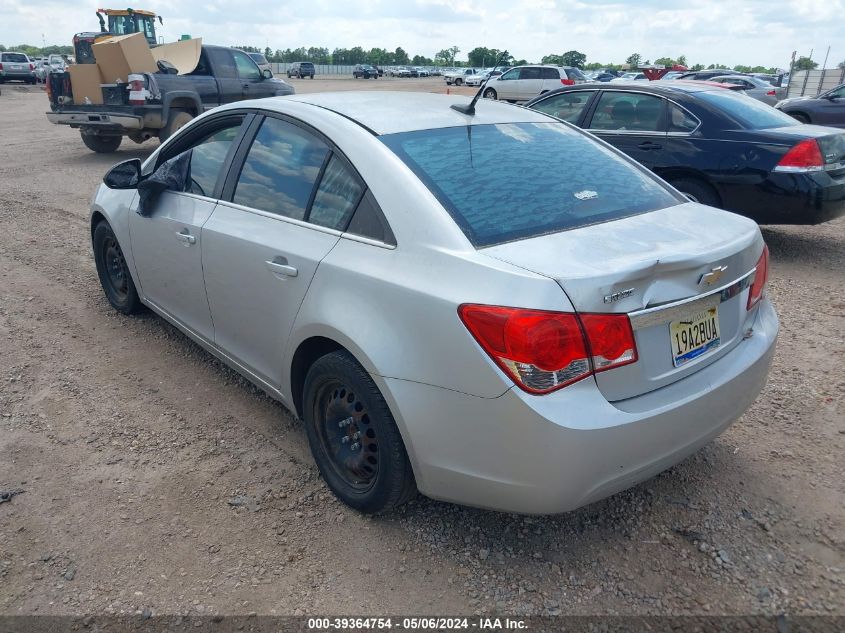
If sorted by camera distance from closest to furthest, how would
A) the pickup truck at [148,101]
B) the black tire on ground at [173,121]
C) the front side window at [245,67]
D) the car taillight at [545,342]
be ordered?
the car taillight at [545,342] → the pickup truck at [148,101] → the black tire on ground at [173,121] → the front side window at [245,67]

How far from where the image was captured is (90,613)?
2297 millimetres

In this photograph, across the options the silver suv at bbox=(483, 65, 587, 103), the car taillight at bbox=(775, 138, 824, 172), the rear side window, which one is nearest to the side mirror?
the rear side window

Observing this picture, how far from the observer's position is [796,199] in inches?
228

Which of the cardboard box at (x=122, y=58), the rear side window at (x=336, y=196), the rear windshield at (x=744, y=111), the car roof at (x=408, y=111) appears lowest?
the rear side window at (x=336, y=196)

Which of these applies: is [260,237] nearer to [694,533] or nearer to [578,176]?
[578,176]

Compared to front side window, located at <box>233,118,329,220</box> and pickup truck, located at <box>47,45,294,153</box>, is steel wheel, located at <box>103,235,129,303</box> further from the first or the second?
pickup truck, located at <box>47,45,294,153</box>

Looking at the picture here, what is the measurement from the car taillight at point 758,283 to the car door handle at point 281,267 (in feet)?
6.10

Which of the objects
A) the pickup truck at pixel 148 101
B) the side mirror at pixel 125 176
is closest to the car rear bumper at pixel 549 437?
the side mirror at pixel 125 176

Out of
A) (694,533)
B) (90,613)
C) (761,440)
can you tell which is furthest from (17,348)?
(761,440)

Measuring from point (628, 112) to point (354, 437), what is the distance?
18.0 ft

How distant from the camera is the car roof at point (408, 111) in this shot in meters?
2.91

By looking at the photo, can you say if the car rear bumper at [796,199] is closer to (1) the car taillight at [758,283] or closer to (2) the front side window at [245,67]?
(1) the car taillight at [758,283]

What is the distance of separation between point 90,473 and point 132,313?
197cm

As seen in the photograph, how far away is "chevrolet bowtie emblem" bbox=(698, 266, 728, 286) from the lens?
2.30 m
